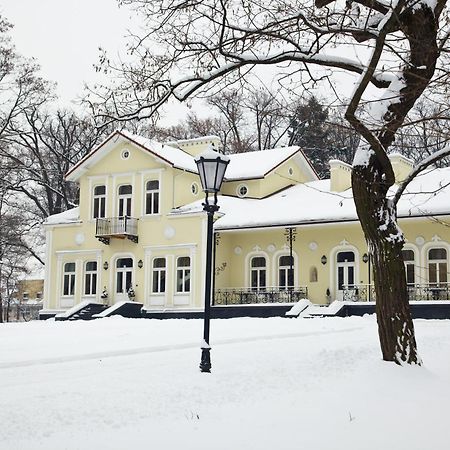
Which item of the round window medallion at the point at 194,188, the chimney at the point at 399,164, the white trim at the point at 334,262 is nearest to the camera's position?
the white trim at the point at 334,262

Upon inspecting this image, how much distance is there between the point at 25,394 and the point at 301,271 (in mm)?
20348

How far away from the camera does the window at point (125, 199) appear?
99.3ft

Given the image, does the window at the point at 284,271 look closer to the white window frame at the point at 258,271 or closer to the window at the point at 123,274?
the white window frame at the point at 258,271

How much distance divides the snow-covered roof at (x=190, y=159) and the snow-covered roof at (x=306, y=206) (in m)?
1.22

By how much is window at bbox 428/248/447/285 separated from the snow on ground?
12.7 m

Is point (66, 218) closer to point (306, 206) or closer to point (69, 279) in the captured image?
point (69, 279)

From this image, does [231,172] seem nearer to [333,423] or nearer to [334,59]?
[334,59]

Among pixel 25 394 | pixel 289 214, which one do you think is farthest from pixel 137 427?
pixel 289 214

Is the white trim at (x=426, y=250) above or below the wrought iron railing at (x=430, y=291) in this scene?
above

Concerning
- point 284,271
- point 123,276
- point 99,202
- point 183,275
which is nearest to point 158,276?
point 183,275

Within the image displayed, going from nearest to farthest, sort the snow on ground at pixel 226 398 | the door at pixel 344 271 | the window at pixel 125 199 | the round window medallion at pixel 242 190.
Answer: the snow on ground at pixel 226 398 → the door at pixel 344 271 → the window at pixel 125 199 → the round window medallion at pixel 242 190

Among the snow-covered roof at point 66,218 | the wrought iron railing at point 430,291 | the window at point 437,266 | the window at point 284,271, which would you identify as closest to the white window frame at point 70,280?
the snow-covered roof at point 66,218

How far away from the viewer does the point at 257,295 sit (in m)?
27.7

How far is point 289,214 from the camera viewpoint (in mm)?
26906
